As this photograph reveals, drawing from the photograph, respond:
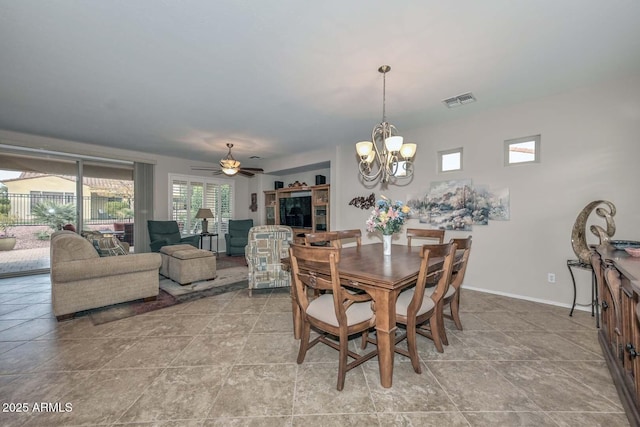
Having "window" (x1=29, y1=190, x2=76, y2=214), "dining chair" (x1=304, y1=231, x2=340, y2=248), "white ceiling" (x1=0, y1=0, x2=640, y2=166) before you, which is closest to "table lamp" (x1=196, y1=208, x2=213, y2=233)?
"window" (x1=29, y1=190, x2=76, y2=214)

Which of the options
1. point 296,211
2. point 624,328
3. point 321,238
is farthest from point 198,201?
point 624,328

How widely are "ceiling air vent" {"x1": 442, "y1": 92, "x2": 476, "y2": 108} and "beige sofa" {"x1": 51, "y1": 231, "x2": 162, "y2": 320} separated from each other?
4269 mm

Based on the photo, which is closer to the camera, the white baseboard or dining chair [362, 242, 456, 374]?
dining chair [362, 242, 456, 374]

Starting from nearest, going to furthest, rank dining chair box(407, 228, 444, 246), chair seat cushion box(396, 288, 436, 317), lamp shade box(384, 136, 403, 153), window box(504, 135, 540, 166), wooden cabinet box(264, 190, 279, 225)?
1. chair seat cushion box(396, 288, 436, 317)
2. lamp shade box(384, 136, 403, 153)
3. dining chair box(407, 228, 444, 246)
4. window box(504, 135, 540, 166)
5. wooden cabinet box(264, 190, 279, 225)

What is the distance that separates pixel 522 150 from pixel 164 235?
6708mm

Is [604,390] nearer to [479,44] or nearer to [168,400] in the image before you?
[479,44]

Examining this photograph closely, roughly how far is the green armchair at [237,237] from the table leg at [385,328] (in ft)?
16.4

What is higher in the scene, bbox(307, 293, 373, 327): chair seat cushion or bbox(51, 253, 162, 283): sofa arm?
bbox(51, 253, 162, 283): sofa arm

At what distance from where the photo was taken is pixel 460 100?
3193mm

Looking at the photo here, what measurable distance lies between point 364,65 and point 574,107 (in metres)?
2.66

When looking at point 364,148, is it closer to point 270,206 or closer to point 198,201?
point 270,206

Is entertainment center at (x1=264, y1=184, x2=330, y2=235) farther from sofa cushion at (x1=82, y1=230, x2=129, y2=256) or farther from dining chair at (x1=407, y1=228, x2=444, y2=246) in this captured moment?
sofa cushion at (x1=82, y1=230, x2=129, y2=256)

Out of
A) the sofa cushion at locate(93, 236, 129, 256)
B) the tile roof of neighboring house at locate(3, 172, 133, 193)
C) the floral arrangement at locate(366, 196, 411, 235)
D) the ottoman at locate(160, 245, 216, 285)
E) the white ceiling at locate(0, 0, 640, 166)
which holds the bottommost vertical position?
the ottoman at locate(160, 245, 216, 285)

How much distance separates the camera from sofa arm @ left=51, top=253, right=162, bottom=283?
2.70m
